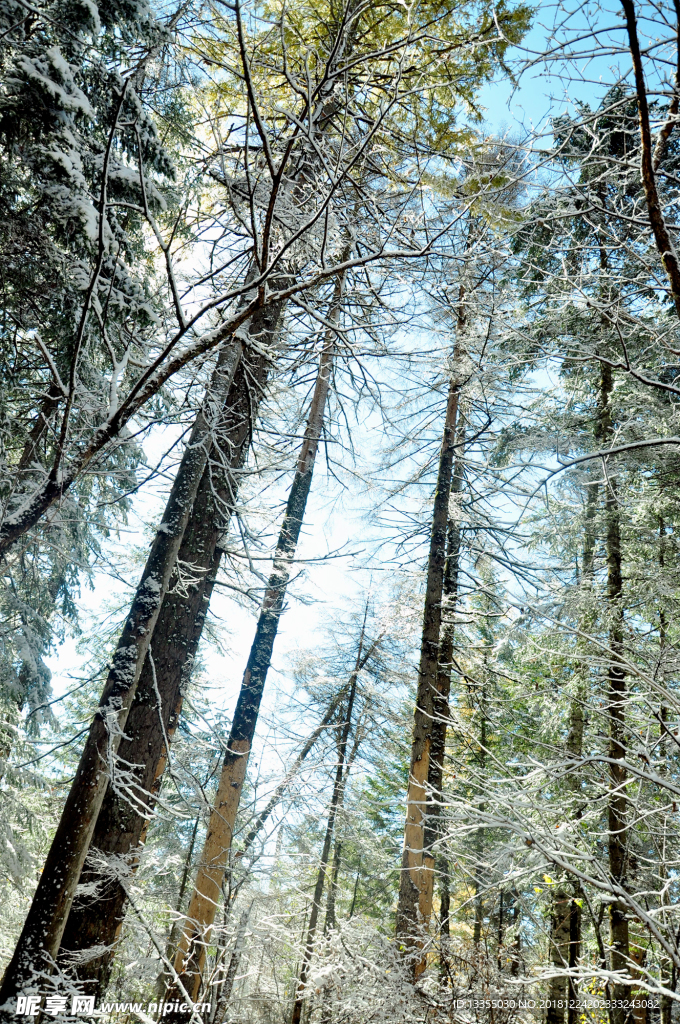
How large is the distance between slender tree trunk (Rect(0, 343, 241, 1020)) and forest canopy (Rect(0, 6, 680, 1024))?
21mm

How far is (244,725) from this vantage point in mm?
6461

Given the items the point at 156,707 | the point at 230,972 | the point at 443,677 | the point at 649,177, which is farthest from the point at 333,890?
the point at 649,177

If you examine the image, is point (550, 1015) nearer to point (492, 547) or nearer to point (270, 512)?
point (492, 547)

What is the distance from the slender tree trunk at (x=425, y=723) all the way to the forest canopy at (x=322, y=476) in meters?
0.04

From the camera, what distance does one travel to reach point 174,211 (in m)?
6.03

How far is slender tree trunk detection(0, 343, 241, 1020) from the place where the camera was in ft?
8.38

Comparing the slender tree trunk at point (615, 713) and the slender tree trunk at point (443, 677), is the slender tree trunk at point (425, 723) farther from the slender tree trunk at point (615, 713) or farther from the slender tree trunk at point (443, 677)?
the slender tree trunk at point (615, 713)

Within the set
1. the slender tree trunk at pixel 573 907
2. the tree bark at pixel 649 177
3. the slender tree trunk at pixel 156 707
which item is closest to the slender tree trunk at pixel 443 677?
the slender tree trunk at pixel 573 907

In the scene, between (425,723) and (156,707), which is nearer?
(156,707)

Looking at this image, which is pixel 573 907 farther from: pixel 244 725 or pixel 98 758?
pixel 98 758

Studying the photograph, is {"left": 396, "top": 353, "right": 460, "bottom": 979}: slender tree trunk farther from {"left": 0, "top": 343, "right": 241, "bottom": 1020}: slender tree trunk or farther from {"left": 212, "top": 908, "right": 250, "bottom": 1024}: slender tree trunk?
{"left": 0, "top": 343, "right": 241, "bottom": 1020}: slender tree trunk

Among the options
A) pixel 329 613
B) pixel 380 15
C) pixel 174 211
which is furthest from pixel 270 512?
pixel 329 613

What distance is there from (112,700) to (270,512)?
2950 millimetres

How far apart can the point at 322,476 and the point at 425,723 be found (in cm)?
357
